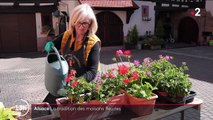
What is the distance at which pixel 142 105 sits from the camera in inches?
76.3

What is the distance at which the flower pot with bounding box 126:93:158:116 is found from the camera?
193 cm

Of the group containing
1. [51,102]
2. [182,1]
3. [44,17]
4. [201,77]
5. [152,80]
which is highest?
[182,1]

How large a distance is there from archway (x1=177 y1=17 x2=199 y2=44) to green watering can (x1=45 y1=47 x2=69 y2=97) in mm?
16314

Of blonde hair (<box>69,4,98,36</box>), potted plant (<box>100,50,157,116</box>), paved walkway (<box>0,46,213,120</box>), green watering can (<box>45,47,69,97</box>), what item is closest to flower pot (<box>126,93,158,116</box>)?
potted plant (<box>100,50,157,116</box>)

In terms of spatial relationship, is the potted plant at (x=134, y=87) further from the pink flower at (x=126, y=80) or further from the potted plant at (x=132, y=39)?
the potted plant at (x=132, y=39)

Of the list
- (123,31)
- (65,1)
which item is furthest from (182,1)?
(65,1)

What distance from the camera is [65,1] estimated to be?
12.8 metres

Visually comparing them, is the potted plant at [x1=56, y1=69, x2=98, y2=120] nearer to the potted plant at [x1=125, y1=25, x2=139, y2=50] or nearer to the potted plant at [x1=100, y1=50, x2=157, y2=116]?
the potted plant at [x1=100, y1=50, x2=157, y2=116]

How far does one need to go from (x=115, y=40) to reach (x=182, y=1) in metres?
6.01

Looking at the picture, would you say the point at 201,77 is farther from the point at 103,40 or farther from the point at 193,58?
the point at 103,40

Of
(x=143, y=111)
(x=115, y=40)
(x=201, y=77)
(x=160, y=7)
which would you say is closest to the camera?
(x=143, y=111)

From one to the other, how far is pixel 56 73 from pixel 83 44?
1.35ft

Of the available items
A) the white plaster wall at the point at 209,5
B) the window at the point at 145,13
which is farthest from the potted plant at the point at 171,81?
the white plaster wall at the point at 209,5

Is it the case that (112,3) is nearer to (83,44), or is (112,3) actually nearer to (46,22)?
(46,22)
